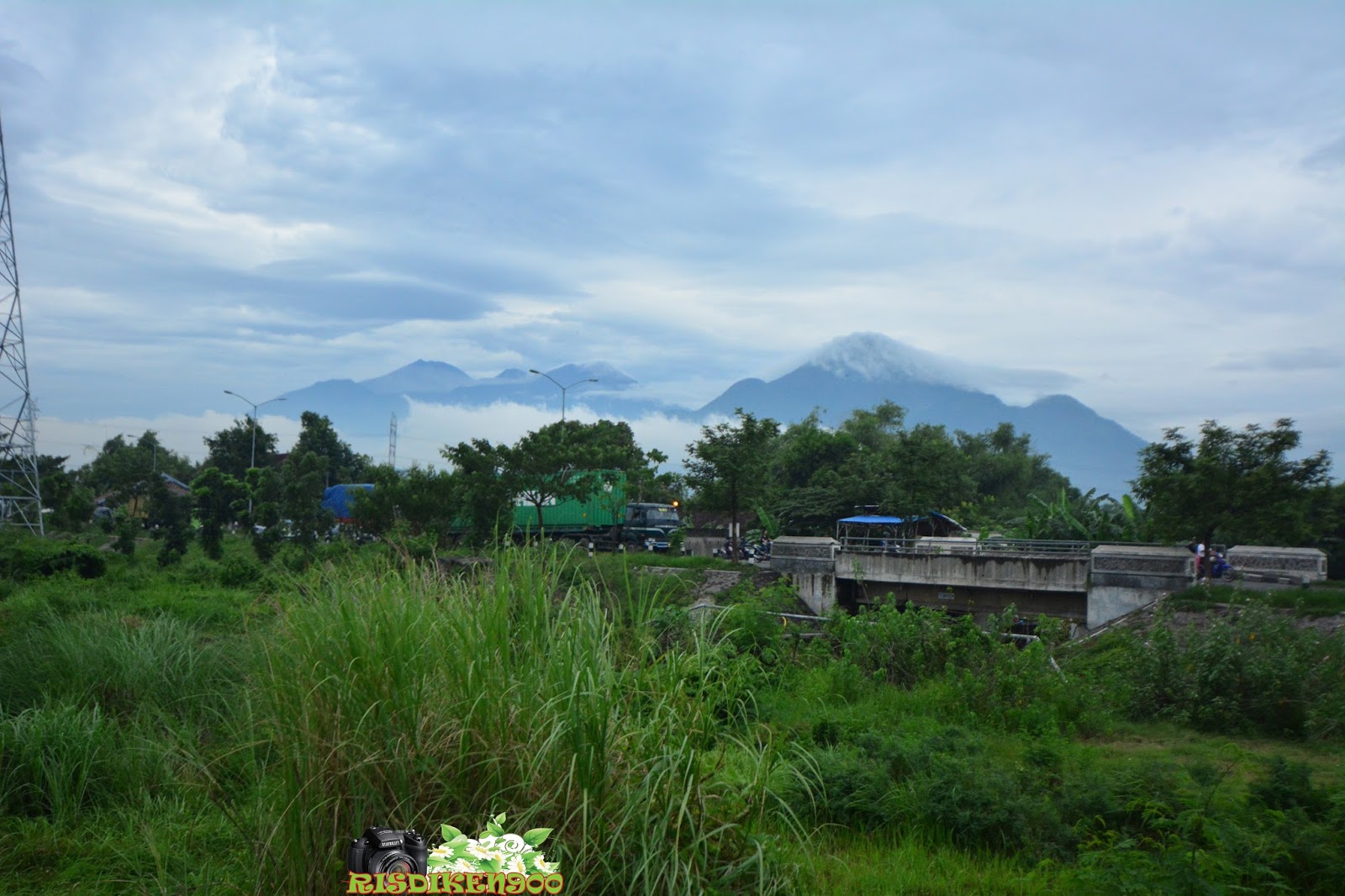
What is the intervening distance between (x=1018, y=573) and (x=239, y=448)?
135 feet

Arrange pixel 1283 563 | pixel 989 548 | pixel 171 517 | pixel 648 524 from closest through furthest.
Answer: pixel 1283 563 < pixel 989 548 < pixel 171 517 < pixel 648 524

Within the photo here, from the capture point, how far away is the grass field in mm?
3787

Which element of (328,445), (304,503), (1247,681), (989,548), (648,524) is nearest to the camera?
(1247,681)

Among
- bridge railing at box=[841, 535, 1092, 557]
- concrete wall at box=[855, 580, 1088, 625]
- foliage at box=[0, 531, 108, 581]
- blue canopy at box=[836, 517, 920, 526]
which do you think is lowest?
concrete wall at box=[855, 580, 1088, 625]

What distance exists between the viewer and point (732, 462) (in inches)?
1257

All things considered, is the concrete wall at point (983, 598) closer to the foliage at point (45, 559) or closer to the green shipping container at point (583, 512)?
the green shipping container at point (583, 512)

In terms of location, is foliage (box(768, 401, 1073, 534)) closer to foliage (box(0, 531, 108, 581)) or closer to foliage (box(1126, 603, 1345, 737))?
foliage (box(0, 531, 108, 581))

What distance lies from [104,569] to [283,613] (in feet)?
74.2

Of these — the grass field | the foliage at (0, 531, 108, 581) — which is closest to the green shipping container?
the foliage at (0, 531, 108, 581)

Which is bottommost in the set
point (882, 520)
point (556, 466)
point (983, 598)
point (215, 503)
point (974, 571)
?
point (983, 598)

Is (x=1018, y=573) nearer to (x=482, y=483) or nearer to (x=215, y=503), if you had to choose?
(x=482, y=483)

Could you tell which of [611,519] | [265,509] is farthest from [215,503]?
[611,519]

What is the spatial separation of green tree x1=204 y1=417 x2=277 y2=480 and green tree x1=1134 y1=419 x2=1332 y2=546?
40.2 m

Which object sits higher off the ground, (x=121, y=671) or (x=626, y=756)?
(x=626, y=756)
